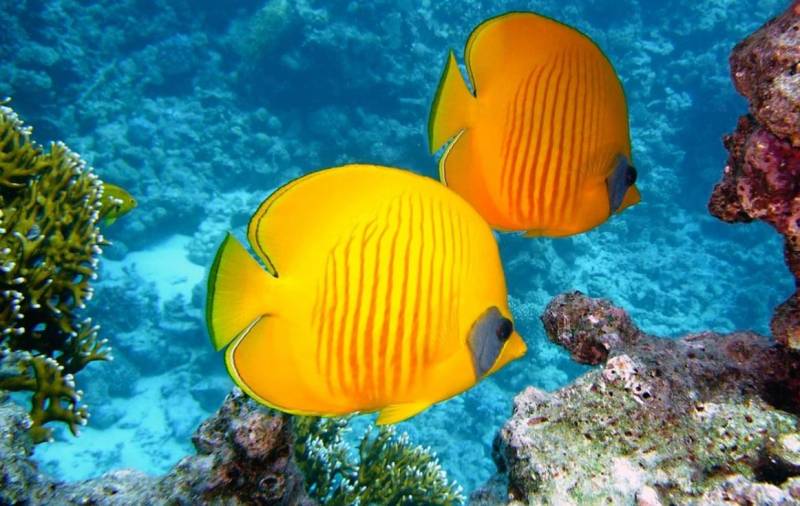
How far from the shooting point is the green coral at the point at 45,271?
321 cm

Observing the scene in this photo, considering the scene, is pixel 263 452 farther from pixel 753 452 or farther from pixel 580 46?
pixel 580 46

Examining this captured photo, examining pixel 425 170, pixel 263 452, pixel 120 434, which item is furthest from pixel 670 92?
pixel 263 452

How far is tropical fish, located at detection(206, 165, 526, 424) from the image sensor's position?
4.17 feet

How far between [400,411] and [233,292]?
1.68 feet

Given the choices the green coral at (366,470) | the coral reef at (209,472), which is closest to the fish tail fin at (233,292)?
the coral reef at (209,472)

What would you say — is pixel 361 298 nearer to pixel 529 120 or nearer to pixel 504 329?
pixel 504 329

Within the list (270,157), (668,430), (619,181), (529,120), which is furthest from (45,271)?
(270,157)

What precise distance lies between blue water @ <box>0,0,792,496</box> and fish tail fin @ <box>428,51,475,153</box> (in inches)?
400

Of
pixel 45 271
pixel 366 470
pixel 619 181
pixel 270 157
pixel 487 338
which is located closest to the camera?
pixel 487 338

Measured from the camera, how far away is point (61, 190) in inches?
159

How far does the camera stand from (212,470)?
237cm

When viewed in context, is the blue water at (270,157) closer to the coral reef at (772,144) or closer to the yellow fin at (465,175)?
the coral reef at (772,144)

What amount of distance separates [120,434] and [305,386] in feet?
38.3

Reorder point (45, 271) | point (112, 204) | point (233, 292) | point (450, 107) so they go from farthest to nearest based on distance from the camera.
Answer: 1. point (112, 204)
2. point (45, 271)
3. point (450, 107)
4. point (233, 292)
